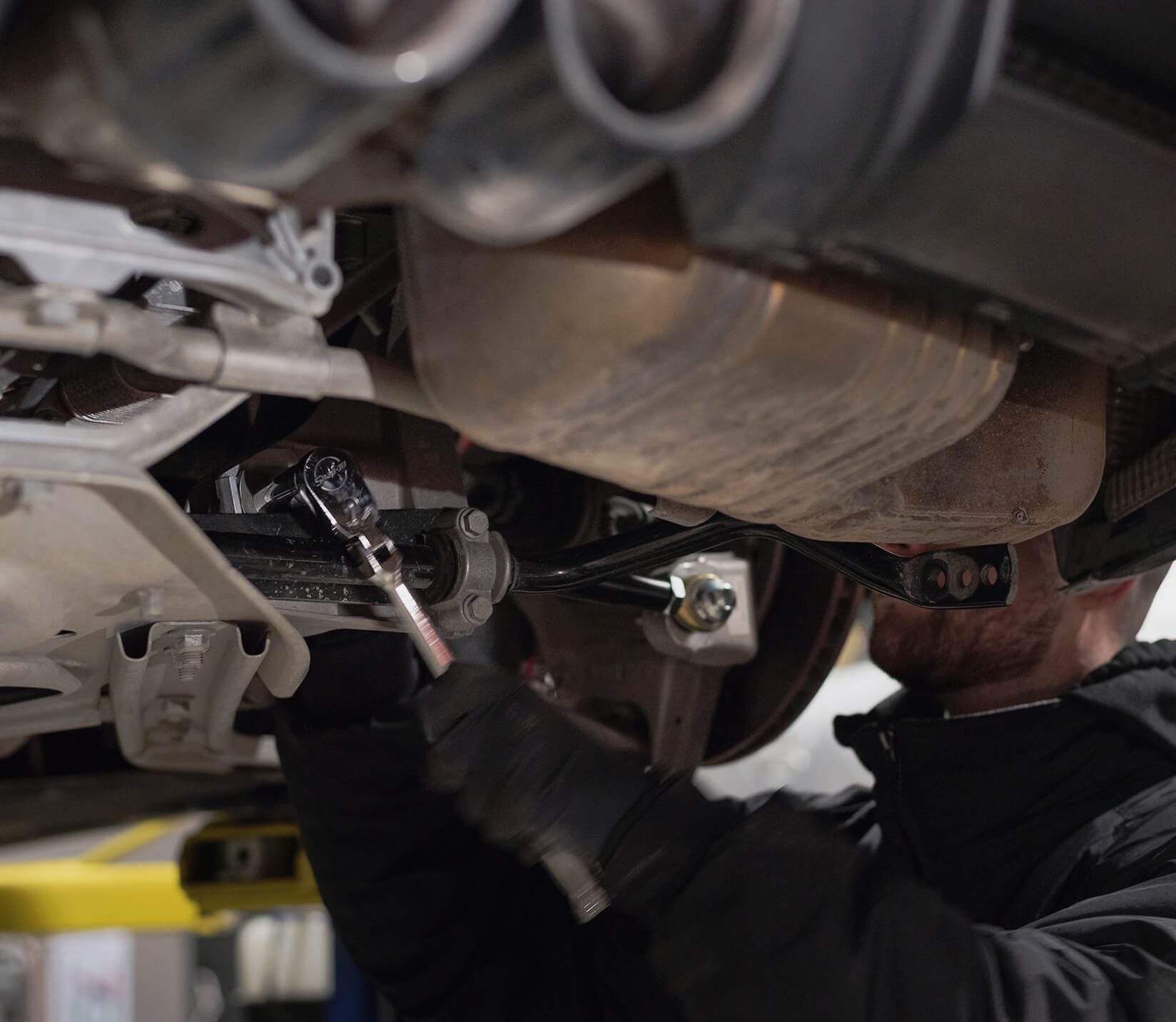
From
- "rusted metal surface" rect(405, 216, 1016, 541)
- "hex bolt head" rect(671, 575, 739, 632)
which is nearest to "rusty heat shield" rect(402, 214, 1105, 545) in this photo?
"rusted metal surface" rect(405, 216, 1016, 541)

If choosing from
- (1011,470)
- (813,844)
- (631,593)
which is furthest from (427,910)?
(1011,470)

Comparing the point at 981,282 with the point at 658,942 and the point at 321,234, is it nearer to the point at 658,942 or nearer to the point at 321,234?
the point at 321,234

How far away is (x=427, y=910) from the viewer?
129 centimetres

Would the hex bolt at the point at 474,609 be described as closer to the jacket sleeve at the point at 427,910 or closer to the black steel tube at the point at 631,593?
the black steel tube at the point at 631,593

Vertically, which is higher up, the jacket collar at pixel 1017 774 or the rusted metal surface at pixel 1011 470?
the rusted metal surface at pixel 1011 470

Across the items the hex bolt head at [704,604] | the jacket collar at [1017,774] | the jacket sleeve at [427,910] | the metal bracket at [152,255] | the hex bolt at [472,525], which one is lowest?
the jacket sleeve at [427,910]

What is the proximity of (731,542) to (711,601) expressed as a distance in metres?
0.22

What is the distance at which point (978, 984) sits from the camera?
2.72ft

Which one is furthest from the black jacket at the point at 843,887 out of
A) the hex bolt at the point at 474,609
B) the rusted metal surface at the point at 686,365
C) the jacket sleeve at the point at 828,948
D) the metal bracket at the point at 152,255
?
the metal bracket at the point at 152,255

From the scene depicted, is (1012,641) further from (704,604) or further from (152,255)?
(152,255)

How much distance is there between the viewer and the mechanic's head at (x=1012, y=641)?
4.64ft

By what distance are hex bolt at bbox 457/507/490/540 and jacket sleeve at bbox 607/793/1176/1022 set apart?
0.26 m

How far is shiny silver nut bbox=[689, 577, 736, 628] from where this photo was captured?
1177mm

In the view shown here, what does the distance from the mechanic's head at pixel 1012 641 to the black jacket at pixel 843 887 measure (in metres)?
0.07
